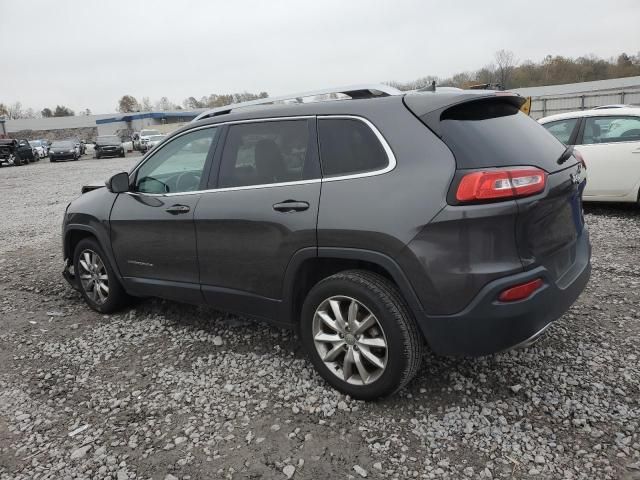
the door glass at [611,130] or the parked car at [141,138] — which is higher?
the parked car at [141,138]

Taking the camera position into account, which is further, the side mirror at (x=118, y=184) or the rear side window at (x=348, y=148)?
the side mirror at (x=118, y=184)

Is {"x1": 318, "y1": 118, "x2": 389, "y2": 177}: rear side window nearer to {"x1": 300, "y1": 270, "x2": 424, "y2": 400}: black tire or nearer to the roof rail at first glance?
the roof rail

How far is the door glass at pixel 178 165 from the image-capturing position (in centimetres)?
378

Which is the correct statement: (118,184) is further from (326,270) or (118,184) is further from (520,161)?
(520,161)

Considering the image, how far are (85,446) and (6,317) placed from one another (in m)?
2.70

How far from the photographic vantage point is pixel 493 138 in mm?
2738

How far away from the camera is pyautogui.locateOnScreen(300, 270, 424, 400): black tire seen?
2.77 metres

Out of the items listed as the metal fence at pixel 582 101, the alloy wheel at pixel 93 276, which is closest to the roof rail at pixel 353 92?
the alloy wheel at pixel 93 276

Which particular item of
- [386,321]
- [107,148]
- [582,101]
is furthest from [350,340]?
[107,148]

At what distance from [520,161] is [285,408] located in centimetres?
197

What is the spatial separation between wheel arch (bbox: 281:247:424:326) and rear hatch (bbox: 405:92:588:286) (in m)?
0.50

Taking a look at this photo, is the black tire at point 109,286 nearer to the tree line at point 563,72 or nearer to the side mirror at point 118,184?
the side mirror at point 118,184

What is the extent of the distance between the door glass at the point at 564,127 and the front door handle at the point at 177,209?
20.8 feet

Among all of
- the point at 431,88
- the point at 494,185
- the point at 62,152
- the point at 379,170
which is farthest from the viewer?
the point at 62,152
